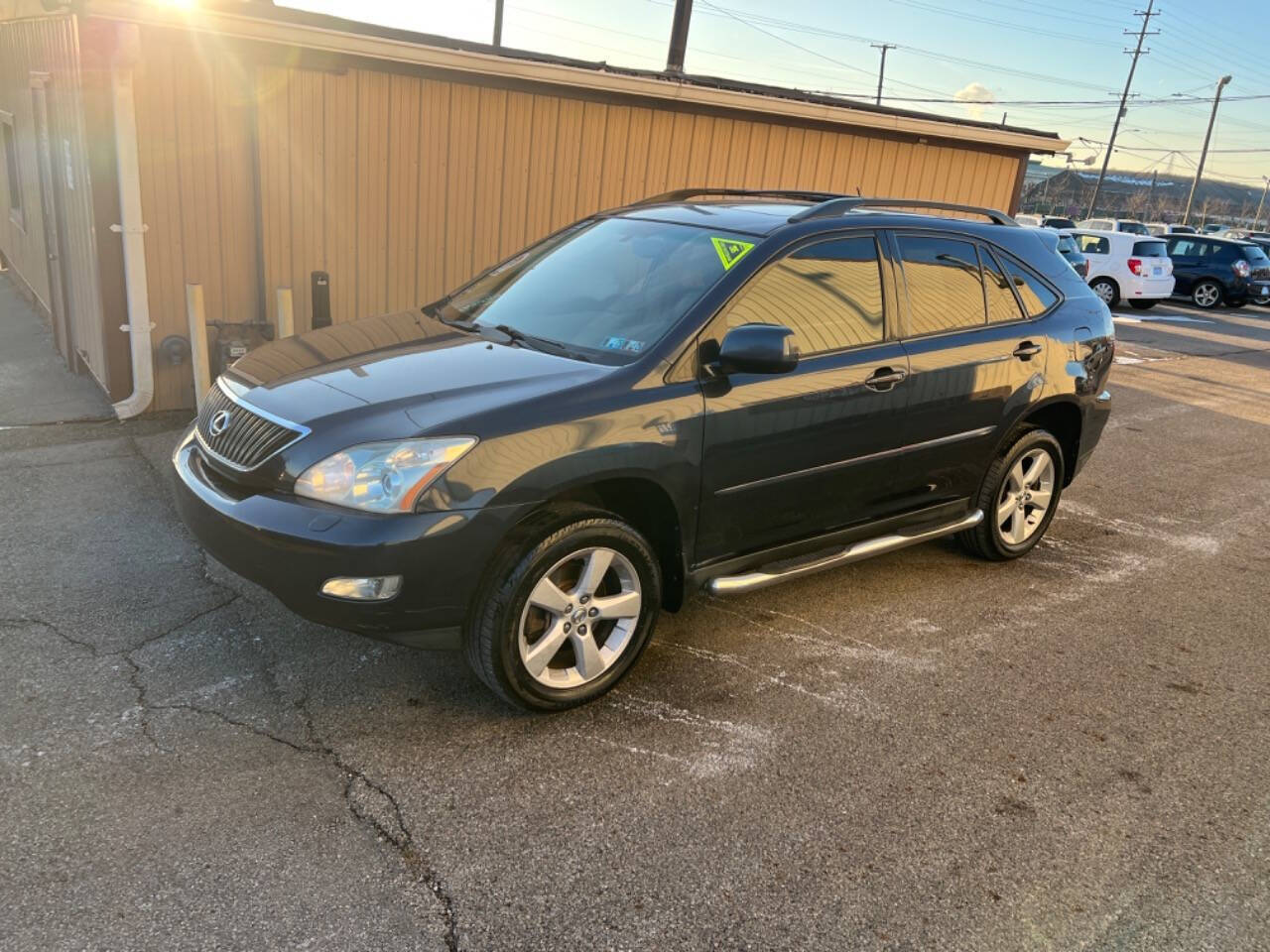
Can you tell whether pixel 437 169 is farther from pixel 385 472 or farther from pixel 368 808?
pixel 368 808

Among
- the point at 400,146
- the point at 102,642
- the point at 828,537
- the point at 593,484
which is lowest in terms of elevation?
the point at 102,642

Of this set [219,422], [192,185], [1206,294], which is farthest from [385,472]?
[1206,294]

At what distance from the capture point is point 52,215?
852 centimetres

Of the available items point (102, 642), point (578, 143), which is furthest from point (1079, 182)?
point (102, 642)

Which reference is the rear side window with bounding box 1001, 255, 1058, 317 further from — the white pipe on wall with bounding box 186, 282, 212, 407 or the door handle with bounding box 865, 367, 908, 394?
the white pipe on wall with bounding box 186, 282, 212, 407

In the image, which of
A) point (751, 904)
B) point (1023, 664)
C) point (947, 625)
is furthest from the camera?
point (947, 625)

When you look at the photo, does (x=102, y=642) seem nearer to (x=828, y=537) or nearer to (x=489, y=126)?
(x=828, y=537)

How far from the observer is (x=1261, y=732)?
3729 millimetres

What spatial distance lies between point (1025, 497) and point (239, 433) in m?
3.93

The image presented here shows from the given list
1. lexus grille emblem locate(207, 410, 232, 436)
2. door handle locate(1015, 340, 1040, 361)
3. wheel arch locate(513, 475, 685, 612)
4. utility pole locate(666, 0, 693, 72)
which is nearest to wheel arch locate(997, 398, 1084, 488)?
door handle locate(1015, 340, 1040, 361)

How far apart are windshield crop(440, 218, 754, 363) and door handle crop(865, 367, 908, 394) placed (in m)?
0.78

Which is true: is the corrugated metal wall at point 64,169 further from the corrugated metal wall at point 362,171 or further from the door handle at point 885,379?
the door handle at point 885,379

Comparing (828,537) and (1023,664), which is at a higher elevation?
(828,537)

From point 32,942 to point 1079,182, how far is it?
353 ft
